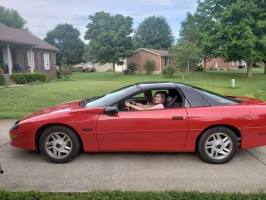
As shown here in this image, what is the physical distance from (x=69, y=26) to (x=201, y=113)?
6586 centimetres

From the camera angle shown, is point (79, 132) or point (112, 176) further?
point (79, 132)

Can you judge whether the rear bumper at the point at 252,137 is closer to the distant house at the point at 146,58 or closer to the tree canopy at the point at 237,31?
the tree canopy at the point at 237,31

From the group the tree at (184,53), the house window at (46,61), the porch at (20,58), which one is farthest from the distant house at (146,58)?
the porch at (20,58)

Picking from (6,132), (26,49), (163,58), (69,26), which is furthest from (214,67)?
(6,132)

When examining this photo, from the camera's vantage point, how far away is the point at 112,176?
454cm

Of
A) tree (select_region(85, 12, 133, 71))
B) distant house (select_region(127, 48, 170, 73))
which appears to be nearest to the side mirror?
tree (select_region(85, 12, 133, 71))

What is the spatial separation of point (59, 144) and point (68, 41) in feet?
205

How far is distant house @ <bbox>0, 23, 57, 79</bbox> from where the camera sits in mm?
26000

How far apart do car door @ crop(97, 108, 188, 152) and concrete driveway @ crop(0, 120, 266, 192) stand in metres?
0.32

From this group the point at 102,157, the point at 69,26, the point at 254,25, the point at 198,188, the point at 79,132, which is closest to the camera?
the point at 198,188

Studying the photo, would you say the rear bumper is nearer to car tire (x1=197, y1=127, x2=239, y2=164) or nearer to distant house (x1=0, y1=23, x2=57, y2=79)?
car tire (x1=197, y1=127, x2=239, y2=164)

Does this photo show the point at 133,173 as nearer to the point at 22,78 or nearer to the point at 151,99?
the point at 151,99

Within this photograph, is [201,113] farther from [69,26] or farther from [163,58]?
[69,26]

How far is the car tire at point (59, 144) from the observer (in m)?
5.06
